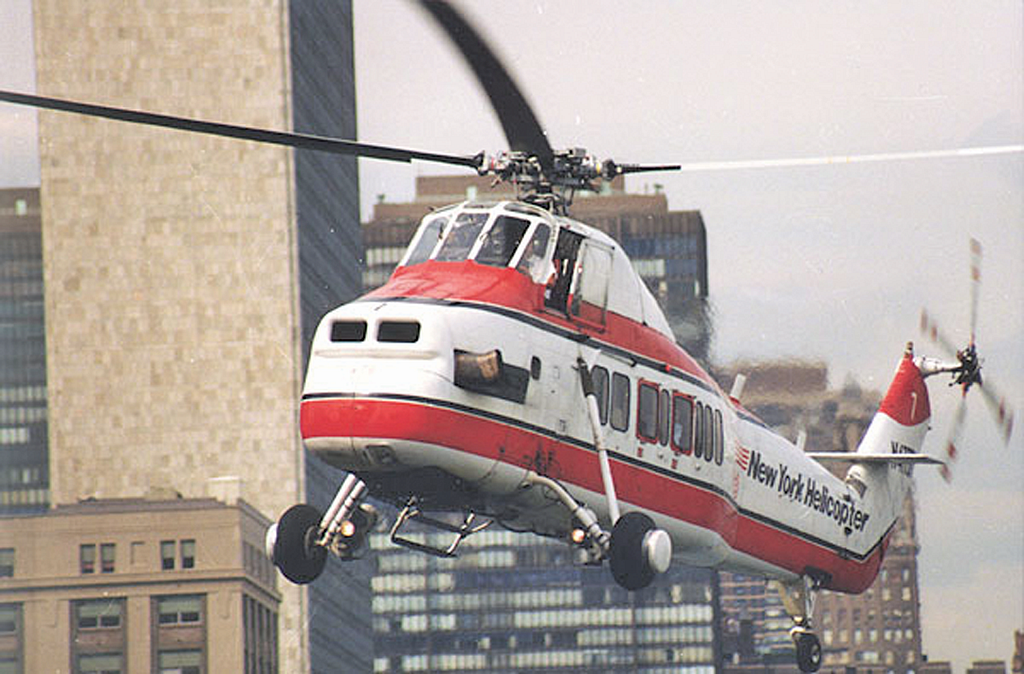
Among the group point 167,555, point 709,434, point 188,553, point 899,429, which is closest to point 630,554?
point 709,434

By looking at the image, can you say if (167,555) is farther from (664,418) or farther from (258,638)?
(664,418)

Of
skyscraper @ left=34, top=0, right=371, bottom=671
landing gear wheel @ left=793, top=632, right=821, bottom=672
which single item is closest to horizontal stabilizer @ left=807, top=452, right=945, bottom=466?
landing gear wheel @ left=793, top=632, right=821, bottom=672

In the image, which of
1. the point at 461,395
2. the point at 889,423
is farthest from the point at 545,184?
the point at 889,423

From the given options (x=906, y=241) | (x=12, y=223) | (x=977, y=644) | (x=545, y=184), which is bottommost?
(x=977, y=644)

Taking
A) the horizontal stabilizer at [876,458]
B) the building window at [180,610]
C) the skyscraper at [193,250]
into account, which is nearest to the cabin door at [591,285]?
the horizontal stabilizer at [876,458]

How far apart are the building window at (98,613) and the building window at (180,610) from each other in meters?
2.69

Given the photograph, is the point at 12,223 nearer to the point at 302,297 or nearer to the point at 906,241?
the point at 302,297

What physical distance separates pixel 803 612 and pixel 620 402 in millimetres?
8711

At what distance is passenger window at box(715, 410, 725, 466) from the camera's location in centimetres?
2922

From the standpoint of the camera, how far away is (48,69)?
119 metres

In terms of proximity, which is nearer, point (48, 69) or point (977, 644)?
point (977, 644)

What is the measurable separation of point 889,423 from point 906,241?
112 feet

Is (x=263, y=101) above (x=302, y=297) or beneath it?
above

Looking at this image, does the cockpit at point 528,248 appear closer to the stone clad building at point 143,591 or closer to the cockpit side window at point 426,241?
the cockpit side window at point 426,241
